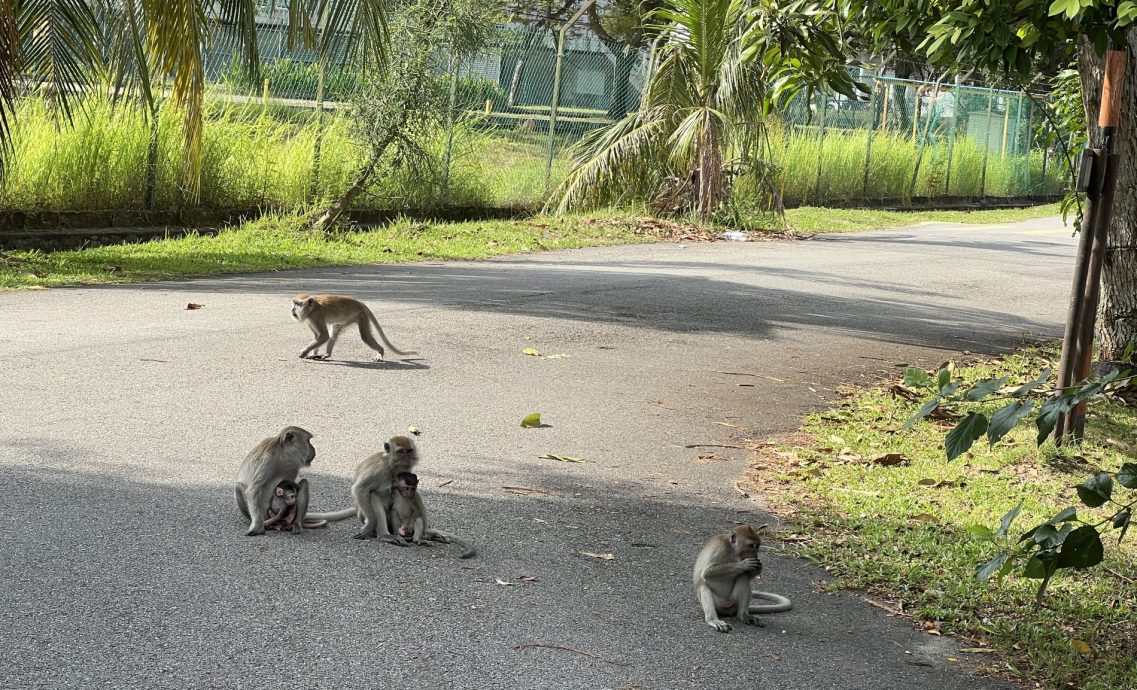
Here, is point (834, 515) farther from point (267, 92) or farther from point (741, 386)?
point (267, 92)

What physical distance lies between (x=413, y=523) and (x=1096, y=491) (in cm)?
302

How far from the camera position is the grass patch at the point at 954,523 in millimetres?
5238

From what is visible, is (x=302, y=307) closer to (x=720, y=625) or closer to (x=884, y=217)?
(x=720, y=625)

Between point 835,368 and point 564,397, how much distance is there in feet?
10.00

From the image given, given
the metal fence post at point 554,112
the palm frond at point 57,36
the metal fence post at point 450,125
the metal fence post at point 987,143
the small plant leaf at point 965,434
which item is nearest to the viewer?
the small plant leaf at point 965,434

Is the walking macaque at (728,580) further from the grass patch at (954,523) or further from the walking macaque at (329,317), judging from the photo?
the walking macaque at (329,317)

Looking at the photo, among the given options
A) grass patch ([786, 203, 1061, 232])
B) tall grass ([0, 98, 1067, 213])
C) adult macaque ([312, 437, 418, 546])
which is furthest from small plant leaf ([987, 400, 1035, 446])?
grass patch ([786, 203, 1061, 232])

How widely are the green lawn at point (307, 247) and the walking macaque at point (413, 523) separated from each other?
7.83 metres

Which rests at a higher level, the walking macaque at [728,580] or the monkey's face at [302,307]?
the monkey's face at [302,307]

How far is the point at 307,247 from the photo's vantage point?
16.5 meters

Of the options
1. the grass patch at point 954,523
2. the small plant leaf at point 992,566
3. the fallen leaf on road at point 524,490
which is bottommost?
the grass patch at point 954,523

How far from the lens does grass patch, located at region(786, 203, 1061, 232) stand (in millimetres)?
25156

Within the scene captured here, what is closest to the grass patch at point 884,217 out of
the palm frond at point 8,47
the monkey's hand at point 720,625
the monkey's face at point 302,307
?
the monkey's face at point 302,307

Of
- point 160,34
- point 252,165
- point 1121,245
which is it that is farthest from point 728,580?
point 252,165
